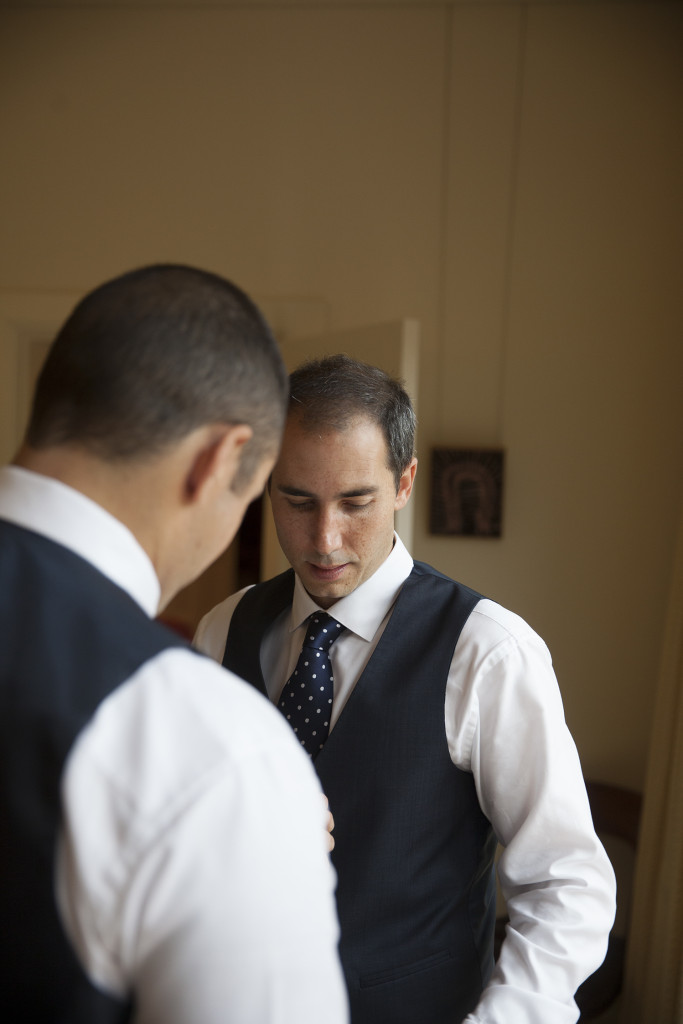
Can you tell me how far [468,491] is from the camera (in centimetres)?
332

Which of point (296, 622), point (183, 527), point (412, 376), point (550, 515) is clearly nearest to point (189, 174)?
point (412, 376)

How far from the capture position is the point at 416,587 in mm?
1503

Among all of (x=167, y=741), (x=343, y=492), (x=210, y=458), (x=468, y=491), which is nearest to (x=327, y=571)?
(x=343, y=492)

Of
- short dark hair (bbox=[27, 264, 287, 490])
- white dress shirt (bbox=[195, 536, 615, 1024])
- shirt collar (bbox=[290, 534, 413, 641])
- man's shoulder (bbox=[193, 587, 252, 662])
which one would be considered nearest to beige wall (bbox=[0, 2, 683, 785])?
man's shoulder (bbox=[193, 587, 252, 662])

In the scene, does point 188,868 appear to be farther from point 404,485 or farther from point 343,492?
point 404,485

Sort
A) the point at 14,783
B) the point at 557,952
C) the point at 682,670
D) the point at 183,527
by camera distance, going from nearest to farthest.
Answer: the point at 14,783, the point at 183,527, the point at 557,952, the point at 682,670

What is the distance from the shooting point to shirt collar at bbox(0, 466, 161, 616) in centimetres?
67

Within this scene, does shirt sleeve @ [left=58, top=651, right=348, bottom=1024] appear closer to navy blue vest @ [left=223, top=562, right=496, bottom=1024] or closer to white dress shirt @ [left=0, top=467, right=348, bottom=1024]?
white dress shirt @ [left=0, top=467, right=348, bottom=1024]

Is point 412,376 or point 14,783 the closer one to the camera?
point 14,783

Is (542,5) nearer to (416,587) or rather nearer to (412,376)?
(412,376)

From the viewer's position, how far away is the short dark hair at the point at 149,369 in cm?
70

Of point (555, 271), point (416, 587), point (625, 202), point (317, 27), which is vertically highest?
point (317, 27)

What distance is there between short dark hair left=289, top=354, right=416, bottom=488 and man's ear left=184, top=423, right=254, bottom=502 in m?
0.72

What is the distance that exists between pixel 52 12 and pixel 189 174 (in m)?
0.82
